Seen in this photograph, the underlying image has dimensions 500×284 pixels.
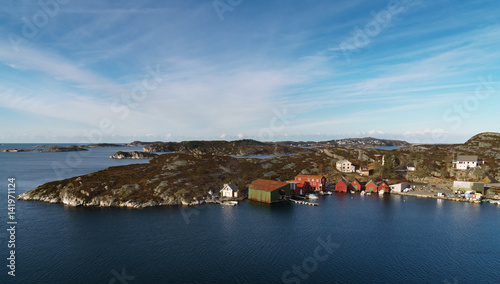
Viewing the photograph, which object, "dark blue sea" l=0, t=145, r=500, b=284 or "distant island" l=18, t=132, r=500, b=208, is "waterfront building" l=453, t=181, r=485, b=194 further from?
"dark blue sea" l=0, t=145, r=500, b=284

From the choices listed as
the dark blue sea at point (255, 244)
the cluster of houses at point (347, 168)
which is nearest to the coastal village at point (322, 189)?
the dark blue sea at point (255, 244)

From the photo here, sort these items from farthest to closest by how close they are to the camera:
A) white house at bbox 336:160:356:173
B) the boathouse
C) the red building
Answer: white house at bbox 336:160:356:173 → the red building → the boathouse

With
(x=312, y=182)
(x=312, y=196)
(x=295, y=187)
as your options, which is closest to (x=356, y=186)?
(x=312, y=182)

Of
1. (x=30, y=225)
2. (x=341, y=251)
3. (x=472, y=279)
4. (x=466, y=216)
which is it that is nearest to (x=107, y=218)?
(x=30, y=225)

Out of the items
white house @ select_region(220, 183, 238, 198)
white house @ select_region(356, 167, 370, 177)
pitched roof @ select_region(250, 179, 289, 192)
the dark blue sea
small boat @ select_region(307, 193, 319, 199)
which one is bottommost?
the dark blue sea

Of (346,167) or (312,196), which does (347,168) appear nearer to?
(346,167)

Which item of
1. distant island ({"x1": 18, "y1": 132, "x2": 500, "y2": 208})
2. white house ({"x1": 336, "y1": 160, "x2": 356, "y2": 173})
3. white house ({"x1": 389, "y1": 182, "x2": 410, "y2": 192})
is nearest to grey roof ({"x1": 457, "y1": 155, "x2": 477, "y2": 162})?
distant island ({"x1": 18, "y1": 132, "x2": 500, "y2": 208})

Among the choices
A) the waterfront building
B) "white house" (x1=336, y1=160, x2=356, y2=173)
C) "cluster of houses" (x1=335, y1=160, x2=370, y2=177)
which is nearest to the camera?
the waterfront building
